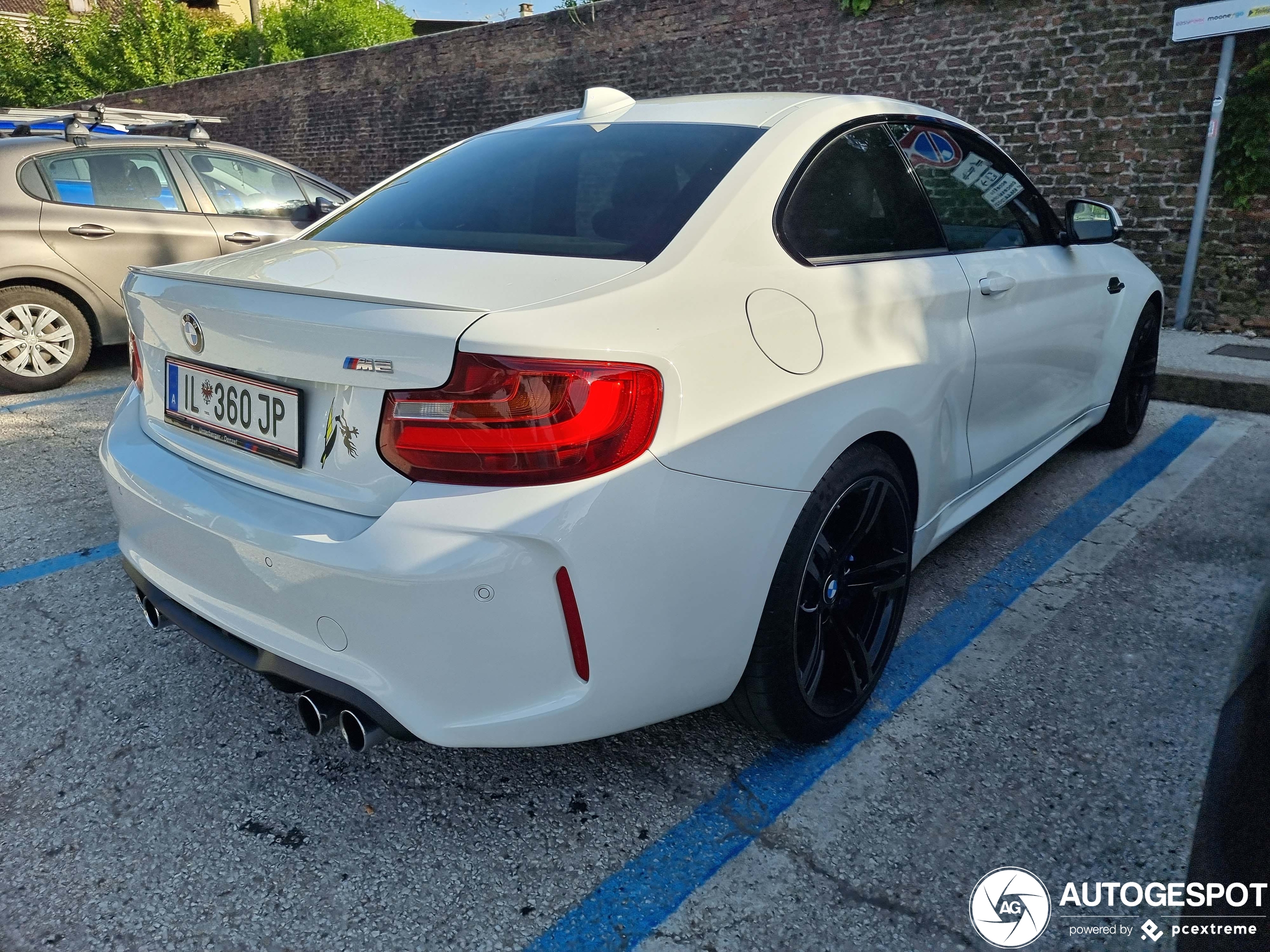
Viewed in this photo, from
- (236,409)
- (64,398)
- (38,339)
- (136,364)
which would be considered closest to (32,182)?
(38,339)

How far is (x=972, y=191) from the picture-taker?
307cm

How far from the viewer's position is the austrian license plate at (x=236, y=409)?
5.99 ft

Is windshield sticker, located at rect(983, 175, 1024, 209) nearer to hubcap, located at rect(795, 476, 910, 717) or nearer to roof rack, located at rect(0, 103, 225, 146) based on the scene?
hubcap, located at rect(795, 476, 910, 717)

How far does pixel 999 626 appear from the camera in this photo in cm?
284

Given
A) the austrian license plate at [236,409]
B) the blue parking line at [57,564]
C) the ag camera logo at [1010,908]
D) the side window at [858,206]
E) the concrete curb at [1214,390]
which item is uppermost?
the side window at [858,206]

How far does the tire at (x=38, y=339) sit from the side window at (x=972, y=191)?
17.5 feet

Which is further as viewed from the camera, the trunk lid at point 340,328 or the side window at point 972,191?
the side window at point 972,191

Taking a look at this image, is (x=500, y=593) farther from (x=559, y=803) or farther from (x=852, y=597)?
(x=852, y=597)

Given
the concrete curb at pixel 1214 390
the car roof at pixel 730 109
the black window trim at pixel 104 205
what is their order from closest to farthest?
the car roof at pixel 730 109 < the concrete curb at pixel 1214 390 < the black window trim at pixel 104 205

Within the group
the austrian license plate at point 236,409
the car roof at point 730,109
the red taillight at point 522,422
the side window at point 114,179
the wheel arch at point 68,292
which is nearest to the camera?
the red taillight at point 522,422

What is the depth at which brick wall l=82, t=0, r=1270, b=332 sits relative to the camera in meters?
6.96

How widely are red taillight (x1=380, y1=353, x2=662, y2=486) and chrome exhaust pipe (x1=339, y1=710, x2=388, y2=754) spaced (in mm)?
515

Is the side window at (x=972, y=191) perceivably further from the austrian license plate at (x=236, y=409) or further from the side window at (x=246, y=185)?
the side window at (x=246, y=185)
